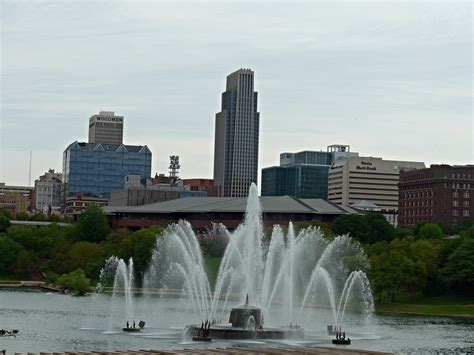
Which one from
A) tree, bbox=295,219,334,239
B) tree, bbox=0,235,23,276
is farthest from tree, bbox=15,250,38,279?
tree, bbox=295,219,334,239

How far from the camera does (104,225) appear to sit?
652ft

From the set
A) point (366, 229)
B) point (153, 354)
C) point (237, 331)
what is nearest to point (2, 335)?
point (237, 331)

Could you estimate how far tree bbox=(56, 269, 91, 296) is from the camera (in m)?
138

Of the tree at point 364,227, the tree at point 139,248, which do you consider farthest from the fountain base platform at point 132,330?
the tree at point 364,227

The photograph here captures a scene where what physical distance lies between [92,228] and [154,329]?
117281 mm

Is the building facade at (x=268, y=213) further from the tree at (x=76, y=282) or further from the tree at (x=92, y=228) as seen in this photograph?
the tree at (x=76, y=282)

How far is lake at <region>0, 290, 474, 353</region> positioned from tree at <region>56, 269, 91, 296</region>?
16904mm

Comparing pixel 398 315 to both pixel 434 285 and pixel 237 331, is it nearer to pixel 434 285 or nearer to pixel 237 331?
pixel 434 285

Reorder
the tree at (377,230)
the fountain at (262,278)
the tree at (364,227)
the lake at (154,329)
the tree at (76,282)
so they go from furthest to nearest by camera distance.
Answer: the tree at (377,230), the tree at (364,227), the tree at (76,282), the fountain at (262,278), the lake at (154,329)

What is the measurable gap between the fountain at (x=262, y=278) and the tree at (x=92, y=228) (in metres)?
19.5

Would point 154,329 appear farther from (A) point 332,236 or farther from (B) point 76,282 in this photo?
(A) point 332,236

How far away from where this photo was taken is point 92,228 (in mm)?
195625

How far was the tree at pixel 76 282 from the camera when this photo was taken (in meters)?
138

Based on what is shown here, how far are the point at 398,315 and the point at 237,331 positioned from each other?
39786 mm
